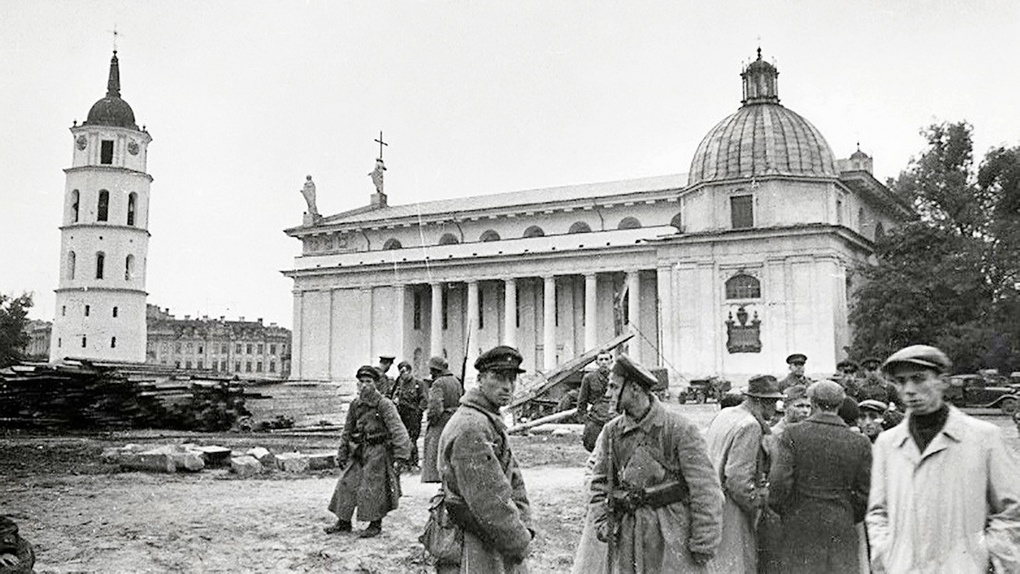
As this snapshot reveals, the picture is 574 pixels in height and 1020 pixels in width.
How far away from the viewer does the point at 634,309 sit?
41.2 metres

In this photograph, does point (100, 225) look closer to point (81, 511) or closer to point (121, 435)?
point (121, 435)

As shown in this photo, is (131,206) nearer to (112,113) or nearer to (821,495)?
(112,113)

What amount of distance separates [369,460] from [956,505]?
6.38 metres

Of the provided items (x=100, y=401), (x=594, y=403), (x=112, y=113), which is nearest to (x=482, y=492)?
(x=594, y=403)

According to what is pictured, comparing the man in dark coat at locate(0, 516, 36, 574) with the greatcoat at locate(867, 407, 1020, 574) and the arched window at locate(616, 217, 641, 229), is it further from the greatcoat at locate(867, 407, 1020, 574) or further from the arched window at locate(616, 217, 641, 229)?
the arched window at locate(616, 217, 641, 229)

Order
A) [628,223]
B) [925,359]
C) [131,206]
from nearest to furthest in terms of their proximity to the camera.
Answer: [925,359], [628,223], [131,206]

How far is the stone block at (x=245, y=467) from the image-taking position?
560 inches

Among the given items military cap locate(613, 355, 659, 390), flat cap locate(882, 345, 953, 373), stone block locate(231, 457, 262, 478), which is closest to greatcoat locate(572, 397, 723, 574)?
military cap locate(613, 355, 659, 390)

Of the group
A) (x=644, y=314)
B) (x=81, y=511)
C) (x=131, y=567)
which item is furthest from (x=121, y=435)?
(x=644, y=314)

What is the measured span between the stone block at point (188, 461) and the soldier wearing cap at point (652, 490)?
11.1 m

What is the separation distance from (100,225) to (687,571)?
59096 mm

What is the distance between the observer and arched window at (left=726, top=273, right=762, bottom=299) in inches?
1444

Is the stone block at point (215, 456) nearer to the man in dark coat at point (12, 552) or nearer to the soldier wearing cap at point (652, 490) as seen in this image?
the man in dark coat at point (12, 552)

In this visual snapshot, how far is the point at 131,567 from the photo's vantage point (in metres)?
7.98
